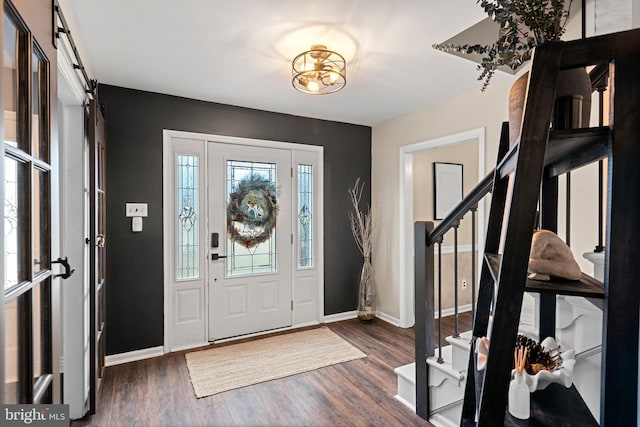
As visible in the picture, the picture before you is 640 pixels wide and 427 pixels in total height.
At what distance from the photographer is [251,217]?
368 centimetres

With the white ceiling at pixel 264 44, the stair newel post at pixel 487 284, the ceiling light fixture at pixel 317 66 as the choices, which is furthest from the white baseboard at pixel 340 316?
the stair newel post at pixel 487 284

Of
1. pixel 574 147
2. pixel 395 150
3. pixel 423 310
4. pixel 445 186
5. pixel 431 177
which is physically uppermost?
pixel 395 150

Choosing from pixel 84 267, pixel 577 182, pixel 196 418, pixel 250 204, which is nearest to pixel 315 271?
pixel 250 204

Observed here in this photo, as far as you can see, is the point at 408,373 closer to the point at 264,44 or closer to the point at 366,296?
the point at 366,296

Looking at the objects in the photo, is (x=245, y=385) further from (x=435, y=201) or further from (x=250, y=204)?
(x=435, y=201)

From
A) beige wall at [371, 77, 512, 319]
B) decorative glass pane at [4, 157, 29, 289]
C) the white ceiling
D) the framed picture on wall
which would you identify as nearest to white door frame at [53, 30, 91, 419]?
the white ceiling

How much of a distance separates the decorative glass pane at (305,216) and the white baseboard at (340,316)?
0.68 metres

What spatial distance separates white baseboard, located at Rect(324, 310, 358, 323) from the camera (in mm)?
4148

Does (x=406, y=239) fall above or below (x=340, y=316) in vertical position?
above

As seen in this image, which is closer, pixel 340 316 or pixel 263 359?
pixel 263 359

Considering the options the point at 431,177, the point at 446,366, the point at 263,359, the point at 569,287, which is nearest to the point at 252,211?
→ the point at 263,359

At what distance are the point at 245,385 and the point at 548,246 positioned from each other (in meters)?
2.44

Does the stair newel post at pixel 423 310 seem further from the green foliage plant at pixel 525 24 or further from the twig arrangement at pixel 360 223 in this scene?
the twig arrangement at pixel 360 223

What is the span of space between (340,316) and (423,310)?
2.30 metres
